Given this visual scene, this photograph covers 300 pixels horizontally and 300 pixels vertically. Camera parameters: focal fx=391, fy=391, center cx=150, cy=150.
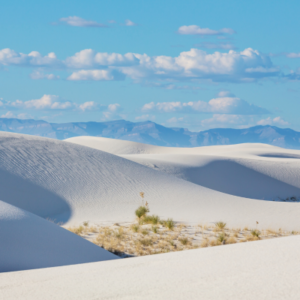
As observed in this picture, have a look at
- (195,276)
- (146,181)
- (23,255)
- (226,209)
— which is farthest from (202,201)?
(195,276)

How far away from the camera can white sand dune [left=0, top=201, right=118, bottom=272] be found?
6.19 m

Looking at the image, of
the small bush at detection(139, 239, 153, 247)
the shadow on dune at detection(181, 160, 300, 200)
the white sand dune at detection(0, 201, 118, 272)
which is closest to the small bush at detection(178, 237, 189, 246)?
the small bush at detection(139, 239, 153, 247)

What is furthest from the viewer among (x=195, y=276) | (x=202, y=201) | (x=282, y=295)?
(x=202, y=201)

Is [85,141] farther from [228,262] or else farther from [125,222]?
[228,262]

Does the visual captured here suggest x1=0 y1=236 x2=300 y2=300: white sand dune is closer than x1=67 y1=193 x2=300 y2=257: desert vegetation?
Yes

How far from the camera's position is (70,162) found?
61.7ft

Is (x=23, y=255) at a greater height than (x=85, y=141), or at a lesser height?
lesser

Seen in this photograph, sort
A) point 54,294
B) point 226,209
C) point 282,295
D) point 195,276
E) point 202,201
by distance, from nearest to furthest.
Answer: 1. point 282,295
2. point 54,294
3. point 195,276
4. point 226,209
5. point 202,201

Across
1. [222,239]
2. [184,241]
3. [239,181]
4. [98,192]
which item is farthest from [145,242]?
[239,181]

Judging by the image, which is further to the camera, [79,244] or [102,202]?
[102,202]

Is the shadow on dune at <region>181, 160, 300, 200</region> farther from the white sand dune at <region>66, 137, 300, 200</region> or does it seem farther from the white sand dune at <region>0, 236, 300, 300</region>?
the white sand dune at <region>0, 236, 300, 300</region>

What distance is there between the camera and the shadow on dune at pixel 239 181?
30.5 m

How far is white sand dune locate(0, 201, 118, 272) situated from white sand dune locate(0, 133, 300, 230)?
19.0 ft

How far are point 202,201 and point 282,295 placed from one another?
12924 millimetres
